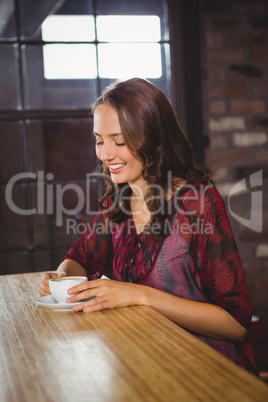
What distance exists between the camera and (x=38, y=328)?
107 cm

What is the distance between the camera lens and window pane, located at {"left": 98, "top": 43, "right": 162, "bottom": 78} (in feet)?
9.18

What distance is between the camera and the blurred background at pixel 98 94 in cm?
270

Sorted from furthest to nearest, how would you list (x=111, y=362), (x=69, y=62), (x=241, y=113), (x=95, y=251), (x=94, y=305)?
(x=241, y=113)
(x=69, y=62)
(x=95, y=251)
(x=94, y=305)
(x=111, y=362)

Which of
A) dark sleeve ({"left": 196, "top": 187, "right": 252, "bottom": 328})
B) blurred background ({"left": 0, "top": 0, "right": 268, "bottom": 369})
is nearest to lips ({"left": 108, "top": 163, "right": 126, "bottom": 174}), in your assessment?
dark sleeve ({"left": 196, "top": 187, "right": 252, "bottom": 328})

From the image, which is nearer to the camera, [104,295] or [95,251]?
[104,295]

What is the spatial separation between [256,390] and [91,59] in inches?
93.6

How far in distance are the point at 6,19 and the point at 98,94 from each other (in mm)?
625

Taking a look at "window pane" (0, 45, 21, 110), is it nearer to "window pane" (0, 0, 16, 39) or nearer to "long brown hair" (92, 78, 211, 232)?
"window pane" (0, 0, 16, 39)

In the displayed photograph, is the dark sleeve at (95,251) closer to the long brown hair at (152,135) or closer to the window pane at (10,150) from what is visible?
the long brown hair at (152,135)

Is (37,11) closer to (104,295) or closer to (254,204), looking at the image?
(254,204)

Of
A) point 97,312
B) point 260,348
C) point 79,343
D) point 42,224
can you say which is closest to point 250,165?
point 260,348

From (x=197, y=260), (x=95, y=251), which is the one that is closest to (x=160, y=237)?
(x=197, y=260)

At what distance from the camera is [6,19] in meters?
2.64

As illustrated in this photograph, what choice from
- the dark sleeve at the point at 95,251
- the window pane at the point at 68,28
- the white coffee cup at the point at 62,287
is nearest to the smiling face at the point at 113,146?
the dark sleeve at the point at 95,251
